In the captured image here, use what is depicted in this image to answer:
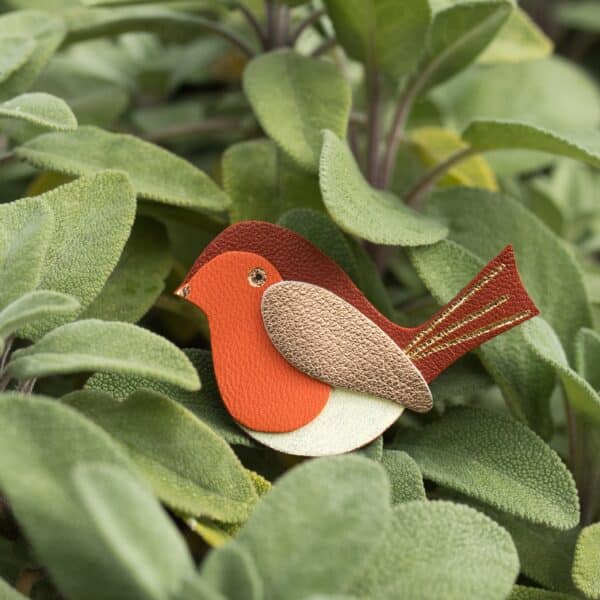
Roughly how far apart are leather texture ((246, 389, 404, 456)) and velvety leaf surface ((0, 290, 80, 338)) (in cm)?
17

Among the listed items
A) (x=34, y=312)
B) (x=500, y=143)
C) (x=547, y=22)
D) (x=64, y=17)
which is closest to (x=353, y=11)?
(x=500, y=143)

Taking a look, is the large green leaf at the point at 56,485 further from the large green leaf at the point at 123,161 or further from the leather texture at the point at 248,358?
the large green leaf at the point at 123,161

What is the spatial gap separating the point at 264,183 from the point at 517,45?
406mm

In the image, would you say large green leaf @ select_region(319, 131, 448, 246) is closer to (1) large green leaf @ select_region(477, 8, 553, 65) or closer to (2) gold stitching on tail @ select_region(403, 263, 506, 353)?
(2) gold stitching on tail @ select_region(403, 263, 506, 353)

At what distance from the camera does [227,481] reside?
0.53 metres

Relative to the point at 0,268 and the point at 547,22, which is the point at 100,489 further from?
the point at 547,22

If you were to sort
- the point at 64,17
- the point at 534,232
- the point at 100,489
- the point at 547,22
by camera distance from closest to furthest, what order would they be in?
the point at 100,489 → the point at 534,232 → the point at 64,17 → the point at 547,22

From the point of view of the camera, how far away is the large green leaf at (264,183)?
30.2 inches

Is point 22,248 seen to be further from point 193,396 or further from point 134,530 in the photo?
point 134,530

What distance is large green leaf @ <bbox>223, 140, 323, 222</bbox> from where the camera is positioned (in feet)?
2.52

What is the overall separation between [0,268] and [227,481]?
0.71 feet

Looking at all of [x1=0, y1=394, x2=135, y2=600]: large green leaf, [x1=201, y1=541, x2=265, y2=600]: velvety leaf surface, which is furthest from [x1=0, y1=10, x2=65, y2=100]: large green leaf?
[x1=201, y1=541, x2=265, y2=600]: velvety leaf surface

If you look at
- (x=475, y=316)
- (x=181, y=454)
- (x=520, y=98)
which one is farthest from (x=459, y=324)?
(x=520, y=98)

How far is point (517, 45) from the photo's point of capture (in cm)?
99
